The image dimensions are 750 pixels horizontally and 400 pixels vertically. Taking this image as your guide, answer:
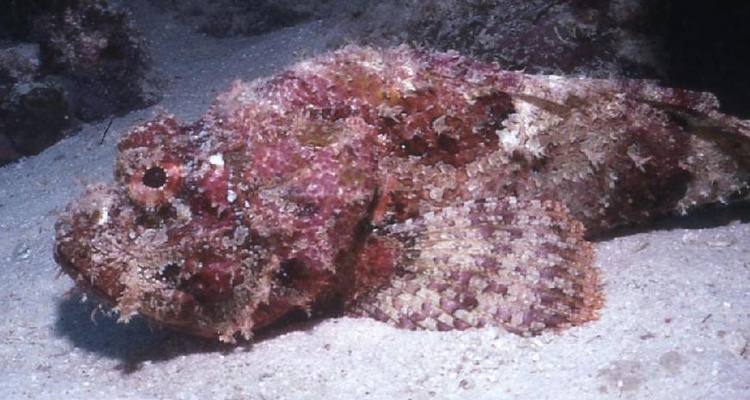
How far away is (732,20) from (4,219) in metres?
6.43

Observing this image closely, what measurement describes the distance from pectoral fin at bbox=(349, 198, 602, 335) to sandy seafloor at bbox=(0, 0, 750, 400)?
3.6 inches

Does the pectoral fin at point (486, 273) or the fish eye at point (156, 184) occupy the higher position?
the fish eye at point (156, 184)

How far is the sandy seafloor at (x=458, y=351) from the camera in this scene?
2.93 meters

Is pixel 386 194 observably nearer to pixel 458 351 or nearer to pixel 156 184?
pixel 458 351

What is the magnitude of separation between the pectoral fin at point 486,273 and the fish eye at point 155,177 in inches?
47.9

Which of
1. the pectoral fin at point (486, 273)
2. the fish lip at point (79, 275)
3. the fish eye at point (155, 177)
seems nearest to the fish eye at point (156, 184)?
the fish eye at point (155, 177)

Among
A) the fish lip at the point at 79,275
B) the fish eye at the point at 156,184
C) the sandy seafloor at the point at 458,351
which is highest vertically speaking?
the fish eye at the point at 156,184

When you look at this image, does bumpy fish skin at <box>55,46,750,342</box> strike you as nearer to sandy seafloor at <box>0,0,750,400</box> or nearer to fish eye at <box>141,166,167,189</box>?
fish eye at <box>141,166,167,189</box>

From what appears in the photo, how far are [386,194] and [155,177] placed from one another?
1247 millimetres

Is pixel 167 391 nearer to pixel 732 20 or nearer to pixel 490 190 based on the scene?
pixel 490 190

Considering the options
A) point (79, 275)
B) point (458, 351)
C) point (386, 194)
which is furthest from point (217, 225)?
point (458, 351)

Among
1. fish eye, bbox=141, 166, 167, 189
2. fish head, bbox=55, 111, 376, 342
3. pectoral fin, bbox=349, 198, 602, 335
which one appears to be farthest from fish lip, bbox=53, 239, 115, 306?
pectoral fin, bbox=349, 198, 602, 335

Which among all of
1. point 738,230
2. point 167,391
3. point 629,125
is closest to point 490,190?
point 629,125

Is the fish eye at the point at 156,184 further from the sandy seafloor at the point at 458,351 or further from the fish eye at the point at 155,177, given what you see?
the sandy seafloor at the point at 458,351
